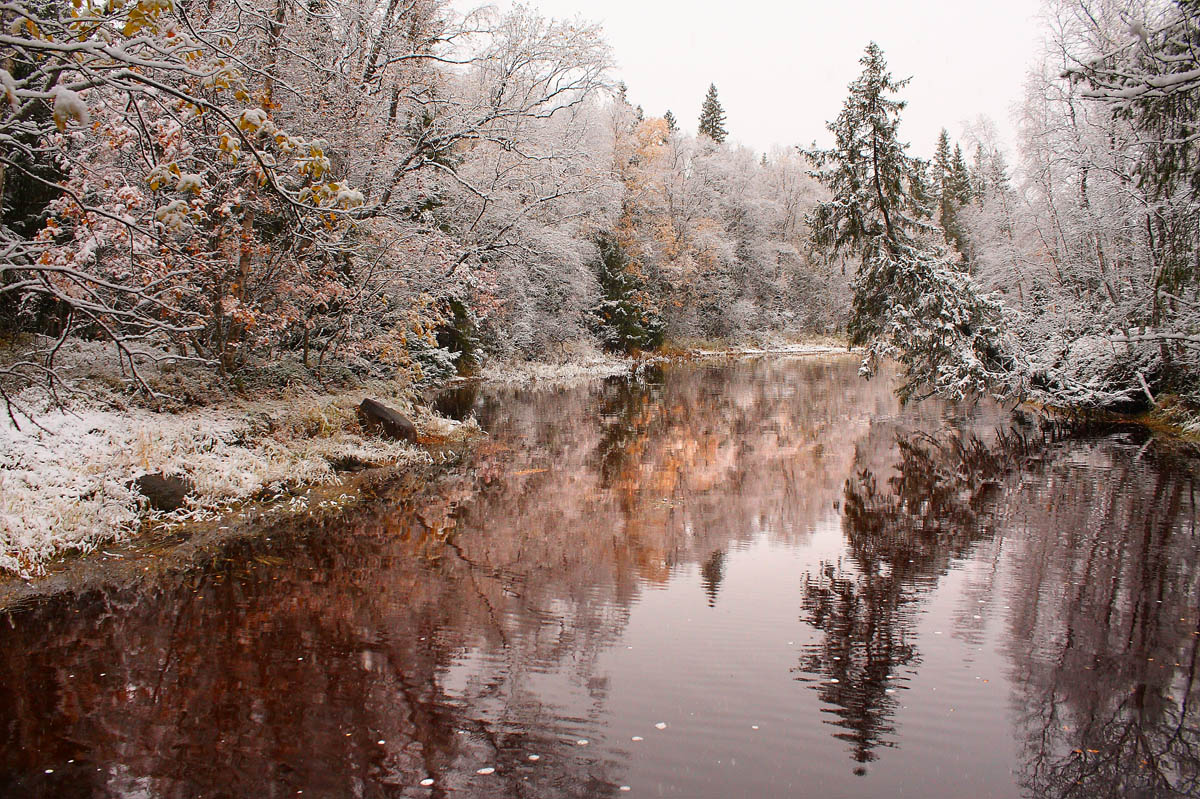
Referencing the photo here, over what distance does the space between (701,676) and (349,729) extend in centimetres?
253

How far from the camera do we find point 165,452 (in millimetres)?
10352

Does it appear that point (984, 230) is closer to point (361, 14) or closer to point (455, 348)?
point (455, 348)

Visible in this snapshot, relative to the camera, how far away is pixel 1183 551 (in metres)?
8.47

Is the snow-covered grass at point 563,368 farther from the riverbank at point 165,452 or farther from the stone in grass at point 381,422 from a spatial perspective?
the stone in grass at point 381,422

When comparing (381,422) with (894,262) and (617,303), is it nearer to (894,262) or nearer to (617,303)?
(894,262)

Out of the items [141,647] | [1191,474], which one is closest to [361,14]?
[141,647]

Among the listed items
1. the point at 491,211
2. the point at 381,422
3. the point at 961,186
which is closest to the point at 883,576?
the point at 381,422

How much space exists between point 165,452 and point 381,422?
4.92m

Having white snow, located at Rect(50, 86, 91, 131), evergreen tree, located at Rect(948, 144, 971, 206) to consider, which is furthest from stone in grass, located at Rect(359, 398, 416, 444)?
evergreen tree, located at Rect(948, 144, 971, 206)

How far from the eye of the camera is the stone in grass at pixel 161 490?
9.68 meters

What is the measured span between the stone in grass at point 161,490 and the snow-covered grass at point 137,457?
0.12 meters

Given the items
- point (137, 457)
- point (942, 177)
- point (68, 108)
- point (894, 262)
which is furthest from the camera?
point (942, 177)

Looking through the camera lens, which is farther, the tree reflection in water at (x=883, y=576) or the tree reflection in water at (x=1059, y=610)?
the tree reflection in water at (x=883, y=576)

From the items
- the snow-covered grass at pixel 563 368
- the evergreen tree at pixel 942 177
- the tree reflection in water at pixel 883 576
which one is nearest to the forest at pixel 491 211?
the tree reflection in water at pixel 883 576
